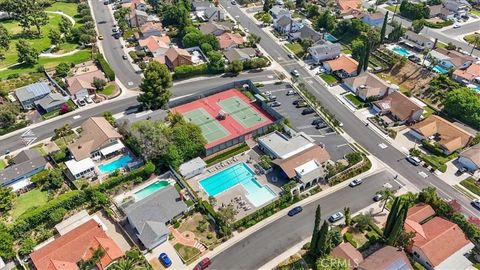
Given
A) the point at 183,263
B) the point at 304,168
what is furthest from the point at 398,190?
the point at 183,263

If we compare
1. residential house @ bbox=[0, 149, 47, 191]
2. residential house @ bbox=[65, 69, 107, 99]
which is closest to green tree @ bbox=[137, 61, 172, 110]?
residential house @ bbox=[65, 69, 107, 99]

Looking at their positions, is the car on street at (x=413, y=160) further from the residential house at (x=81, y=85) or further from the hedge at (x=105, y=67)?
the residential house at (x=81, y=85)

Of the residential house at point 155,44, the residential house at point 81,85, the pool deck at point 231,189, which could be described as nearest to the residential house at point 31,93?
the residential house at point 81,85

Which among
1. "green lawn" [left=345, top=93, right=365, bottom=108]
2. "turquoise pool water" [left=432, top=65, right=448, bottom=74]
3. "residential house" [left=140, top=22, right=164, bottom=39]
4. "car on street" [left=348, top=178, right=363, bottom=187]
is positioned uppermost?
"residential house" [left=140, top=22, right=164, bottom=39]

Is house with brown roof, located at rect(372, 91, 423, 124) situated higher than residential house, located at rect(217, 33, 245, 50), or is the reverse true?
residential house, located at rect(217, 33, 245, 50)

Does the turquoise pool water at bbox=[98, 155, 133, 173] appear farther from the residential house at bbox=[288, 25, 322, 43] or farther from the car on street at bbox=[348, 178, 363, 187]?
the residential house at bbox=[288, 25, 322, 43]
